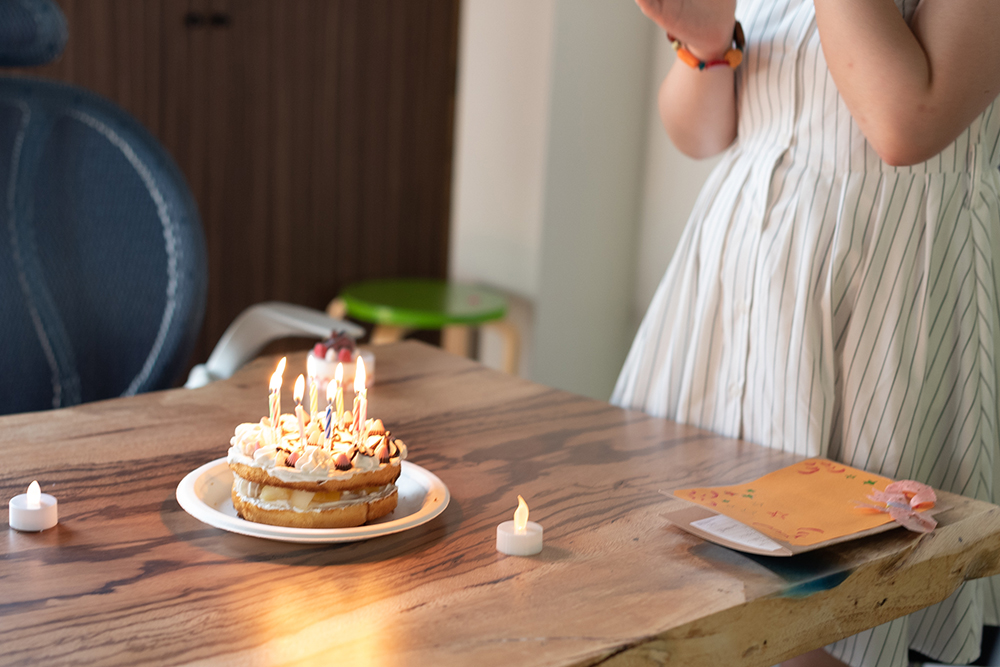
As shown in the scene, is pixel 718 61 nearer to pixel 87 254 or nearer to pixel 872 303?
pixel 872 303

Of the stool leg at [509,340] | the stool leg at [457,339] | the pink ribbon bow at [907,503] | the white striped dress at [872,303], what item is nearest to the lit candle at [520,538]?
the pink ribbon bow at [907,503]

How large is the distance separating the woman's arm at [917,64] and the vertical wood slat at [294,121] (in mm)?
1931

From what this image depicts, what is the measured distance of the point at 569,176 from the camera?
2613mm

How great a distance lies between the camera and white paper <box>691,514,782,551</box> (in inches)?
28.6

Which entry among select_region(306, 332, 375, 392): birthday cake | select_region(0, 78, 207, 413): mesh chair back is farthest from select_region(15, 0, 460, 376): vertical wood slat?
select_region(306, 332, 375, 392): birthday cake

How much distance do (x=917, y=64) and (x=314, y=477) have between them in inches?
27.5

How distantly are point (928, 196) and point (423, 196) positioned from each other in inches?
84.8

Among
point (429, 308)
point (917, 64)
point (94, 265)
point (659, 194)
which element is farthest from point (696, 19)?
point (659, 194)

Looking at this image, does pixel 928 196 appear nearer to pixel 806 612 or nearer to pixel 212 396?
pixel 806 612

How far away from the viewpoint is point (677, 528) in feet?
2.60

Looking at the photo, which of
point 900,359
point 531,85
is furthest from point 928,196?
point 531,85

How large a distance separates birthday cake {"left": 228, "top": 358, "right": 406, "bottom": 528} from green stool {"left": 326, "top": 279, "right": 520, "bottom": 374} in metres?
1.47

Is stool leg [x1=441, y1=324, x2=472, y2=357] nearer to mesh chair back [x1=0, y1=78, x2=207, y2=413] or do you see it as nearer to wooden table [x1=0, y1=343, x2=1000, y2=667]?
mesh chair back [x1=0, y1=78, x2=207, y2=413]

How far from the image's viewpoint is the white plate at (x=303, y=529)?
70 cm
